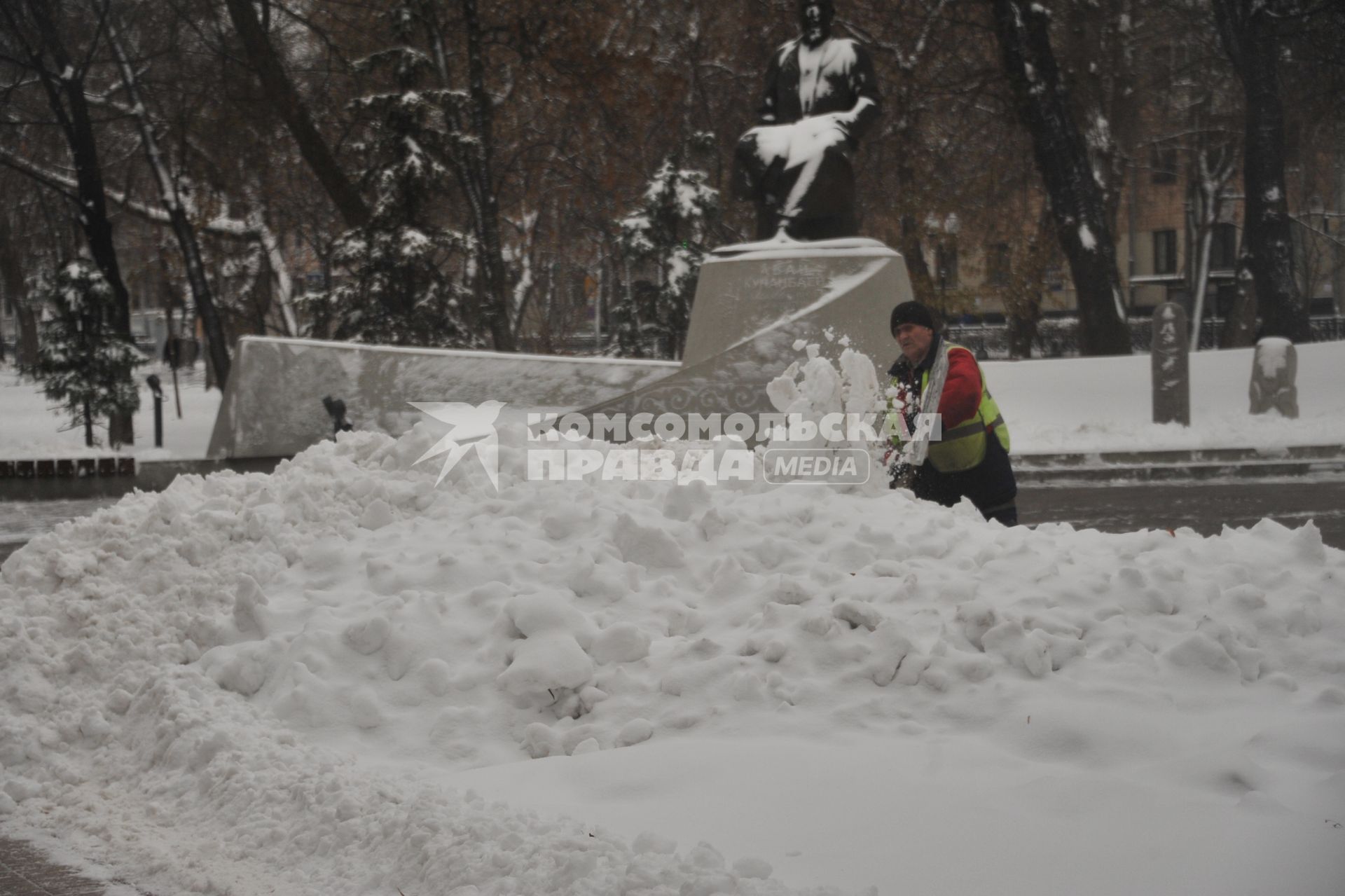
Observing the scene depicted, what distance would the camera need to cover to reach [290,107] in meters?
19.2

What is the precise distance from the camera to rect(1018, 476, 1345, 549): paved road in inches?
380

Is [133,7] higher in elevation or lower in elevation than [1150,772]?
higher

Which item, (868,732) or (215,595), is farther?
(215,595)

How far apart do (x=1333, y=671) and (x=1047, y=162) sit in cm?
1627

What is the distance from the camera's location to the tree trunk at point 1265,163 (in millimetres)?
19203

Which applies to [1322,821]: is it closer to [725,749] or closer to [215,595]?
[725,749]

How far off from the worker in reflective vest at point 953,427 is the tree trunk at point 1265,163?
15009 millimetres

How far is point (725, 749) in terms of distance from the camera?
3.94 m

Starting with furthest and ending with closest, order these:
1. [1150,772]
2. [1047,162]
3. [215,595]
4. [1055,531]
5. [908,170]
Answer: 1. [908,170]
2. [1047,162]
3. [1055,531]
4. [215,595]
5. [1150,772]

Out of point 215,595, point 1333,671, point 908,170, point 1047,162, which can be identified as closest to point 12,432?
point 908,170

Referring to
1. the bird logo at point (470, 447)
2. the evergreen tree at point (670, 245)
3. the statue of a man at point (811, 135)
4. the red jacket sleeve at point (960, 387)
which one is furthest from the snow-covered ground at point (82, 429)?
the red jacket sleeve at point (960, 387)

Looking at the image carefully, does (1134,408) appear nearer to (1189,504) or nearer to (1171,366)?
(1171,366)

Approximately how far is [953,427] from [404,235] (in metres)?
13.6

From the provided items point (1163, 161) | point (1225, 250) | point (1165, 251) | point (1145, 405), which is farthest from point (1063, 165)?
point (1165, 251)
